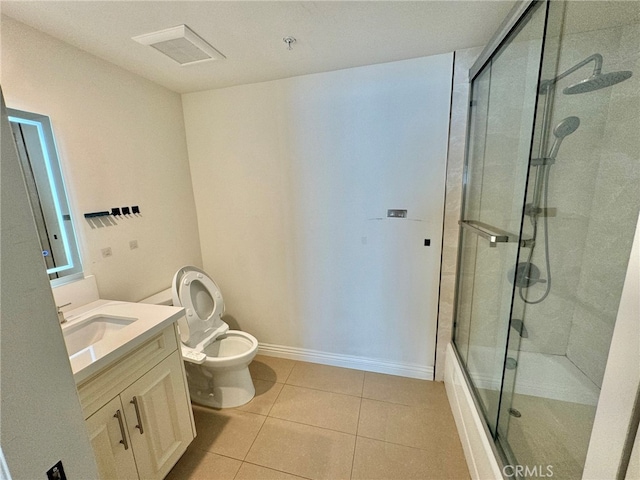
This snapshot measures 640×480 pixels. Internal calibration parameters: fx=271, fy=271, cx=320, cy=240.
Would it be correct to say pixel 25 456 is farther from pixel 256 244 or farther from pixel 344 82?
pixel 344 82

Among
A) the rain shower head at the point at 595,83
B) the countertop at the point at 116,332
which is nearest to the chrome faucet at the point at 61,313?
the countertop at the point at 116,332

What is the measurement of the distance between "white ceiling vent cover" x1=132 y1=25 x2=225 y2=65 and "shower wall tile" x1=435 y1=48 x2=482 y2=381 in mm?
1420

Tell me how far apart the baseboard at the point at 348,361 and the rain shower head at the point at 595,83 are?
1.86 meters

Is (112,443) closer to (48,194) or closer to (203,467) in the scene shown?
(203,467)

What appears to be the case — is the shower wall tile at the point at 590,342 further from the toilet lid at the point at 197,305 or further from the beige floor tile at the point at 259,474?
the toilet lid at the point at 197,305

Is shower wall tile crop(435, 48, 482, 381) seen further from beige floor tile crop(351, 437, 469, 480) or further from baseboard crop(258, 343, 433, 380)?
beige floor tile crop(351, 437, 469, 480)

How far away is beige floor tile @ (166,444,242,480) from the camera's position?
1402 mm

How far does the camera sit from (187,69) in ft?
5.61

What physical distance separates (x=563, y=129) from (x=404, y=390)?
1.84 meters

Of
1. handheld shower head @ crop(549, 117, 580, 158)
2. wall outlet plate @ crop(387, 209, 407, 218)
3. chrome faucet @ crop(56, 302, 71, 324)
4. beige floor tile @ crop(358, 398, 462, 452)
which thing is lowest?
beige floor tile @ crop(358, 398, 462, 452)

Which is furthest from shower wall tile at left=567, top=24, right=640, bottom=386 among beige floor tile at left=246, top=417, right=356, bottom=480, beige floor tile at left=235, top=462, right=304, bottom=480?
beige floor tile at left=235, top=462, right=304, bottom=480

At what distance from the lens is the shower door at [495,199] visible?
1.32 metres

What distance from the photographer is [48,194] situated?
4.58ft

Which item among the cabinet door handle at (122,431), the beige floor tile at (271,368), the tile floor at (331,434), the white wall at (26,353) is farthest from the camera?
the beige floor tile at (271,368)
